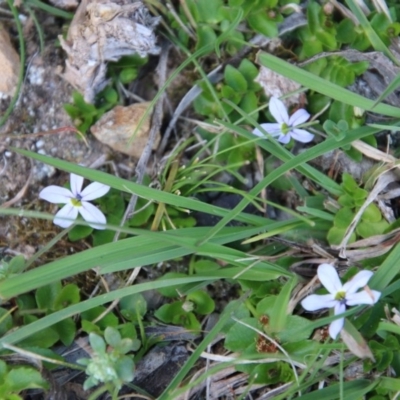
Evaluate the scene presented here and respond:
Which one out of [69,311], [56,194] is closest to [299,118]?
[56,194]

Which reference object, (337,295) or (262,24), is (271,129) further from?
(337,295)

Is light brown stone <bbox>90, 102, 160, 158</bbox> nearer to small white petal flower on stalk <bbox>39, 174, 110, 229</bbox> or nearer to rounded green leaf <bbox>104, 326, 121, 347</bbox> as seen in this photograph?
small white petal flower on stalk <bbox>39, 174, 110, 229</bbox>

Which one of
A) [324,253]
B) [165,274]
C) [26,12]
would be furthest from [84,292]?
[26,12]

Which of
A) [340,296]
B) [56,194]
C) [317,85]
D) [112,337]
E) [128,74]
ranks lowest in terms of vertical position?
[112,337]

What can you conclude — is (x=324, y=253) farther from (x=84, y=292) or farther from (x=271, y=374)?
(x=84, y=292)

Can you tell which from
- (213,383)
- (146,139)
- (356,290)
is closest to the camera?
(356,290)

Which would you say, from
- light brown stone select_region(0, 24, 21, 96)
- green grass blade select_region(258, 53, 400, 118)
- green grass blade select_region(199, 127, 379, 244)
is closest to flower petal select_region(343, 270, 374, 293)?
green grass blade select_region(199, 127, 379, 244)
